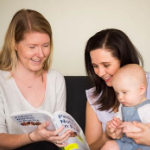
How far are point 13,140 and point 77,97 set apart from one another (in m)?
0.76

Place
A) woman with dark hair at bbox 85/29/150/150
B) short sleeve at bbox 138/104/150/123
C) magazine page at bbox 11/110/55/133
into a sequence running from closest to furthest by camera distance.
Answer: magazine page at bbox 11/110/55/133
short sleeve at bbox 138/104/150/123
woman with dark hair at bbox 85/29/150/150

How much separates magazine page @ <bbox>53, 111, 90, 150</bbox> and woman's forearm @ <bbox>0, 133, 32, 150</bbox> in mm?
253

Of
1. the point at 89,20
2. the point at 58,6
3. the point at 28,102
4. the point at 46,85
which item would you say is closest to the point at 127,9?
the point at 89,20

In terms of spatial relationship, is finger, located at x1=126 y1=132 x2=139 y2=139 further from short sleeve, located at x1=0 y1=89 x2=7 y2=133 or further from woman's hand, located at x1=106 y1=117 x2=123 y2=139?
short sleeve, located at x1=0 y1=89 x2=7 y2=133

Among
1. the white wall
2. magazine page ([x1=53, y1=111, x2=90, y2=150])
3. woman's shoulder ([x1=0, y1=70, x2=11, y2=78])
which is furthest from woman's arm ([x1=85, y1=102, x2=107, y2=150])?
the white wall

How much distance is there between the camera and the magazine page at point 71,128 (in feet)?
5.50

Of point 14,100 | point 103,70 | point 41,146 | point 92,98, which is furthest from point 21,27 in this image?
point 41,146

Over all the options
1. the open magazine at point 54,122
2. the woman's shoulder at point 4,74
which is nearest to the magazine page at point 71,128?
the open magazine at point 54,122

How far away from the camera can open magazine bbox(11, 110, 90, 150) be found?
5.45ft

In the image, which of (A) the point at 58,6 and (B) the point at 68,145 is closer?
(B) the point at 68,145

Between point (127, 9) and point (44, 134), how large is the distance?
1635 mm

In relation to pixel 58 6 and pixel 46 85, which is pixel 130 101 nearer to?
pixel 46 85

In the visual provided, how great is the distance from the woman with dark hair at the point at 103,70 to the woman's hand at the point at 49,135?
14.7 inches

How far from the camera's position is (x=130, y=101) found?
180 centimetres
